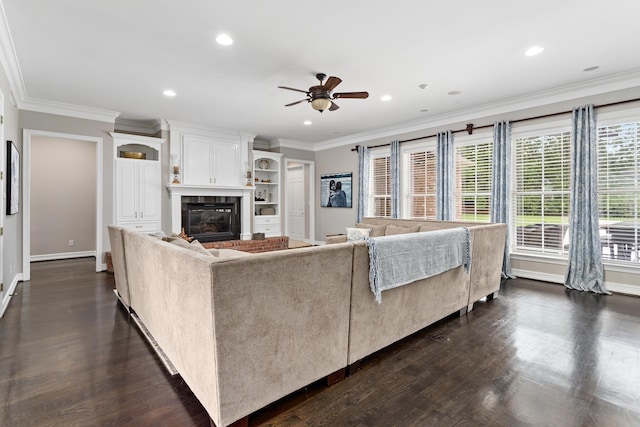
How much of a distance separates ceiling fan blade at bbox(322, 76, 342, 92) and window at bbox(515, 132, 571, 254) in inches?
129

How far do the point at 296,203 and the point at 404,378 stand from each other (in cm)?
720

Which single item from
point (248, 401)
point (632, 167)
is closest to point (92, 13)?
point (248, 401)

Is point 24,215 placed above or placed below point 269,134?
below

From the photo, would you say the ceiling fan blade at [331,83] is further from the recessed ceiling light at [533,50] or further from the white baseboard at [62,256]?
the white baseboard at [62,256]

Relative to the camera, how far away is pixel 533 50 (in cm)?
331

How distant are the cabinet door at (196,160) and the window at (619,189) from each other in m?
6.41

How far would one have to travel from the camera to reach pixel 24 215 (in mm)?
4777

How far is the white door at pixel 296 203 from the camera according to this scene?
342 inches

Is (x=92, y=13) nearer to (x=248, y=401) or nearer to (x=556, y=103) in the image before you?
(x=248, y=401)

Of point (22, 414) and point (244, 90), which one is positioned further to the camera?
point (244, 90)

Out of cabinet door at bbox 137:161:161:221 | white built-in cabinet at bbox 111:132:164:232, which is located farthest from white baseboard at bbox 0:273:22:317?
cabinet door at bbox 137:161:161:221

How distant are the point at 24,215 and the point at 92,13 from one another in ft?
12.2

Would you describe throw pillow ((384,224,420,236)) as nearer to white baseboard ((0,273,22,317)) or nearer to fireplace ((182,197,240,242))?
fireplace ((182,197,240,242))

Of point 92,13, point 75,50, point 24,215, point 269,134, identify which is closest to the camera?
point 92,13
